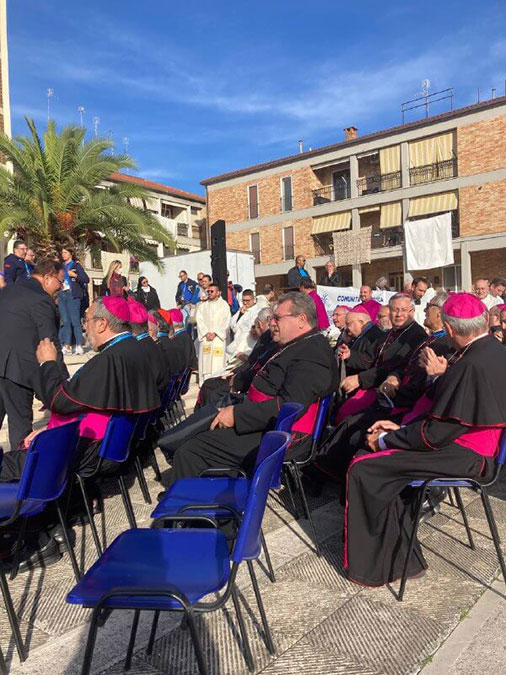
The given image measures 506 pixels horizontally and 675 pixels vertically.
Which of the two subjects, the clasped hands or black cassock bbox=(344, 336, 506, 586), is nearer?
black cassock bbox=(344, 336, 506, 586)

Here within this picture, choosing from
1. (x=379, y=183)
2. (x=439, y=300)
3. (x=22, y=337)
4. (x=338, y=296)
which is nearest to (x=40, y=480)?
(x=22, y=337)

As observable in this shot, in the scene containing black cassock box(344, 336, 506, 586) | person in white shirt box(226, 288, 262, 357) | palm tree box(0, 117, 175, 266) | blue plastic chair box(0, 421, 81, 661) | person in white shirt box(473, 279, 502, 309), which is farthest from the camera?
palm tree box(0, 117, 175, 266)

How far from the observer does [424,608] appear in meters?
2.86

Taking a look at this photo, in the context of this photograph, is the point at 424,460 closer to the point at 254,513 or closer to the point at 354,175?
the point at 254,513

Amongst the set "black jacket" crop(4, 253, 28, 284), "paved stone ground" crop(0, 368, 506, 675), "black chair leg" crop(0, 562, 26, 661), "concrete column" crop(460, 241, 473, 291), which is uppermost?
"concrete column" crop(460, 241, 473, 291)

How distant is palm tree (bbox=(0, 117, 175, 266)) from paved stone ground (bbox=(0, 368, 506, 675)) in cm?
1433

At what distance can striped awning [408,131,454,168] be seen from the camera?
1139 inches

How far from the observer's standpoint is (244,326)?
30.4ft

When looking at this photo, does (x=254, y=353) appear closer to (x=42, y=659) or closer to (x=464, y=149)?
(x=42, y=659)

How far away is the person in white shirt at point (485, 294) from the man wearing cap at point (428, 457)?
21.6 feet

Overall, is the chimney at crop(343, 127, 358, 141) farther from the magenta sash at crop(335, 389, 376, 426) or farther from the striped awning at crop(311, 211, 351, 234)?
Result: the magenta sash at crop(335, 389, 376, 426)

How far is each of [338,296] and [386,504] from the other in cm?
1009

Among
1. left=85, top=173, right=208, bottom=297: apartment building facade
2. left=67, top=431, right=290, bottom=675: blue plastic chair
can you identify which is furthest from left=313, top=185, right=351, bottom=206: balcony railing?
left=67, top=431, right=290, bottom=675: blue plastic chair

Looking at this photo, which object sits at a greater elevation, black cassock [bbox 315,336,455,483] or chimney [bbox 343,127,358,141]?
chimney [bbox 343,127,358,141]
